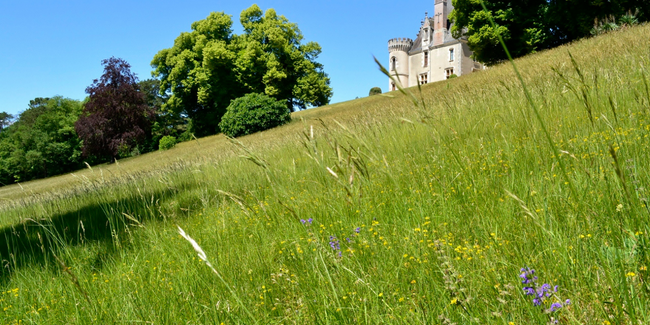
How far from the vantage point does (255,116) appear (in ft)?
72.3

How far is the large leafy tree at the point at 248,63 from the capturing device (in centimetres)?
3116

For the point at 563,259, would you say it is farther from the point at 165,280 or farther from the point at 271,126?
the point at 271,126

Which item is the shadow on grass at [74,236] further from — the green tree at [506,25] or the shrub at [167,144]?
the shrub at [167,144]

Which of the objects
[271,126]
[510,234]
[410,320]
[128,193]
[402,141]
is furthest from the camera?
[271,126]

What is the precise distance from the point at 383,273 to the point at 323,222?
786 mm

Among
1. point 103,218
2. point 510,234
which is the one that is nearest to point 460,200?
point 510,234

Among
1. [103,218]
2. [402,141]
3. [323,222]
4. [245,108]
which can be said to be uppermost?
[245,108]

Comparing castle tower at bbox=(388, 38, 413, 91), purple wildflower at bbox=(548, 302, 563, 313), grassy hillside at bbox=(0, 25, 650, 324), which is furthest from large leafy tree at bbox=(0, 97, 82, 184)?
purple wildflower at bbox=(548, 302, 563, 313)

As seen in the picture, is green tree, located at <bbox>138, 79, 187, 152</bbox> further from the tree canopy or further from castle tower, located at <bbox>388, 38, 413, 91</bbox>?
castle tower, located at <bbox>388, 38, 413, 91</bbox>

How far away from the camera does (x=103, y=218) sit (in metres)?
4.15

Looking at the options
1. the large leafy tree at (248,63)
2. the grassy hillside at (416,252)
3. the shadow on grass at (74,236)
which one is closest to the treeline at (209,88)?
the large leafy tree at (248,63)

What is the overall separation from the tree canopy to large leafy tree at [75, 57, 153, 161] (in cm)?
2554

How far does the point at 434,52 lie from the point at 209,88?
33.8 meters

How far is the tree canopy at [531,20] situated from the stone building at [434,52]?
78.0 ft
